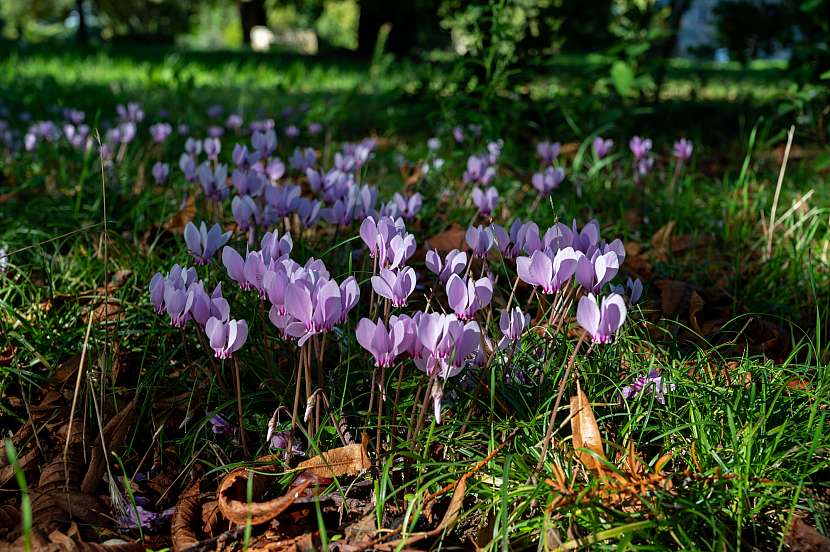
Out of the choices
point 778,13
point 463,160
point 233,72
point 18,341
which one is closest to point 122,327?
point 18,341

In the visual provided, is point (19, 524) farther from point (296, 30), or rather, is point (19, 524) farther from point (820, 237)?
point (296, 30)

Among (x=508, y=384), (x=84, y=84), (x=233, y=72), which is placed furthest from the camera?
(x=233, y=72)

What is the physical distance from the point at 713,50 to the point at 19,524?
5183 millimetres

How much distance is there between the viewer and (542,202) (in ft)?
11.0

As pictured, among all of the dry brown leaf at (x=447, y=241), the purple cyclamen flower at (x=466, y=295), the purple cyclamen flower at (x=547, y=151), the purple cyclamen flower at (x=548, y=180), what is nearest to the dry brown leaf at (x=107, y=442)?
the purple cyclamen flower at (x=466, y=295)

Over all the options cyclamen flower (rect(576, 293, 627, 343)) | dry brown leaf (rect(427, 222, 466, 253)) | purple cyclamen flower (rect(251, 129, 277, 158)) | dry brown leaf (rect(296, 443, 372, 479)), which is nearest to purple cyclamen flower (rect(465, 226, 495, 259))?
cyclamen flower (rect(576, 293, 627, 343))

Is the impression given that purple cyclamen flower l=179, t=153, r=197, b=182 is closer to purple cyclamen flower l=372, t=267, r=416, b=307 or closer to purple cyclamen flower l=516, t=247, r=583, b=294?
purple cyclamen flower l=372, t=267, r=416, b=307

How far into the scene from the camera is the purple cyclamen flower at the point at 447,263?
172 centimetres

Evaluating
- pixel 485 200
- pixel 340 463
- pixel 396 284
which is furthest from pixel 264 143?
pixel 340 463

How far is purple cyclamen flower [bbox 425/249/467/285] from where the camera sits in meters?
1.72

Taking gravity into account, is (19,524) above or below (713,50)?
below

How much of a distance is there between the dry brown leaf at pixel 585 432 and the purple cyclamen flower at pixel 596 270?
22 cm

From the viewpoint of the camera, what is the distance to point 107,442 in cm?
174

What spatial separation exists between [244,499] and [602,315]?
80cm
